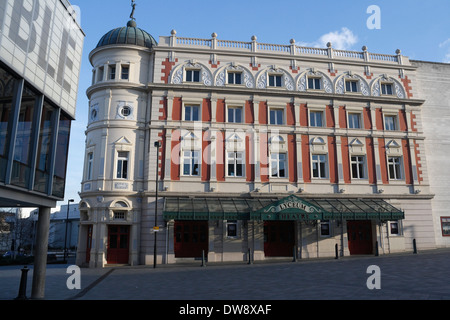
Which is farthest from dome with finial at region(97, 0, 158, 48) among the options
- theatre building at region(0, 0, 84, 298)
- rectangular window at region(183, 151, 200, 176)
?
theatre building at region(0, 0, 84, 298)

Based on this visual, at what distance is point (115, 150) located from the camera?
24.6 metres

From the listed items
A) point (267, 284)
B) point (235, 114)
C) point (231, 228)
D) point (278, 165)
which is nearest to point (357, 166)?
point (278, 165)

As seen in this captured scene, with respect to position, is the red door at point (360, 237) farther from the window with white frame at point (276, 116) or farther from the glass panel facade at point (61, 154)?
the glass panel facade at point (61, 154)

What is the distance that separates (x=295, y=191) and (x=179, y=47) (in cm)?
1434

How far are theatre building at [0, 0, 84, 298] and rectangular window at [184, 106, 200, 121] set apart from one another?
11.2 metres

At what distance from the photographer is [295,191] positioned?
25656 millimetres

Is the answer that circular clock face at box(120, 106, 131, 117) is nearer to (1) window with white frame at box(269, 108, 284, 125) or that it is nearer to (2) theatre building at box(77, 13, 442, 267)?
(2) theatre building at box(77, 13, 442, 267)

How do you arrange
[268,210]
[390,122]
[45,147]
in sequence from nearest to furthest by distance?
[45,147] → [268,210] → [390,122]

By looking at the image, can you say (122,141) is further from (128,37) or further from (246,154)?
(246,154)

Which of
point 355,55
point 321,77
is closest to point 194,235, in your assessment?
point 321,77

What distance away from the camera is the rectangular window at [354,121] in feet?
91.5

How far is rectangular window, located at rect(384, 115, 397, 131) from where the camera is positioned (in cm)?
2835

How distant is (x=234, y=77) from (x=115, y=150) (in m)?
10.8
